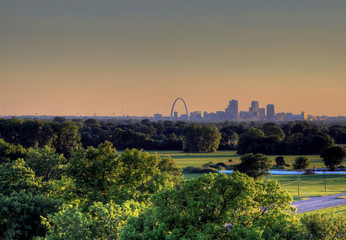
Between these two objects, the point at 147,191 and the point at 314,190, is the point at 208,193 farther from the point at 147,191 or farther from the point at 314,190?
the point at 314,190

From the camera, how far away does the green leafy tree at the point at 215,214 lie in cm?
2006

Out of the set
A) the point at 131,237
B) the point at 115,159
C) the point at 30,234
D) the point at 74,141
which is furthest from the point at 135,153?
the point at 74,141

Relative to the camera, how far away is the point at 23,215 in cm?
3400

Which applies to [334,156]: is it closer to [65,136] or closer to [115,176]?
[115,176]

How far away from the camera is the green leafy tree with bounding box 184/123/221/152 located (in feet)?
512

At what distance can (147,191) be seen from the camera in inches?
1420

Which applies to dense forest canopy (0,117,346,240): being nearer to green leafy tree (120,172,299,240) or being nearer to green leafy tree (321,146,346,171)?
green leafy tree (120,172,299,240)

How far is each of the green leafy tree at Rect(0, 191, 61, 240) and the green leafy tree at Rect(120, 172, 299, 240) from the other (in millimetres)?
15060

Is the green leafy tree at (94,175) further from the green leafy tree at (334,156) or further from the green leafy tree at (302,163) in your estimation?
the green leafy tree at (334,156)

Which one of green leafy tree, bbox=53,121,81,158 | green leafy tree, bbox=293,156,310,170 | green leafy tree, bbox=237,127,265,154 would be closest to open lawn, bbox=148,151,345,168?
green leafy tree, bbox=237,127,265,154

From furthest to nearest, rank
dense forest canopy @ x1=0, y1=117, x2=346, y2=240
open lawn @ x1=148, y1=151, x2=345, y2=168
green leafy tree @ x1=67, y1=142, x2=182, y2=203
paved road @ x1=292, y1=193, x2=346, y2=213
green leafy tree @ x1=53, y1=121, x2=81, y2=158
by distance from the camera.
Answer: green leafy tree @ x1=53, y1=121, x2=81, y2=158 → open lawn @ x1=148, y1=151, x2=345, y2=168 → paved road @ x1=292, y1=193, x2=346, y2=213 → green leafy tree @ x1=67, y1=142, x2=182, y2=203 → dense forest canopy @ x1=0, y1=117, x2=346, y2=240

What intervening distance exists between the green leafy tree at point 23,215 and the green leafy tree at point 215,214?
49.4 ft

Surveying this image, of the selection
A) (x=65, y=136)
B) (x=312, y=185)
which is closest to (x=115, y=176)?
(x=312, y=185)

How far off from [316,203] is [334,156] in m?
44.2
